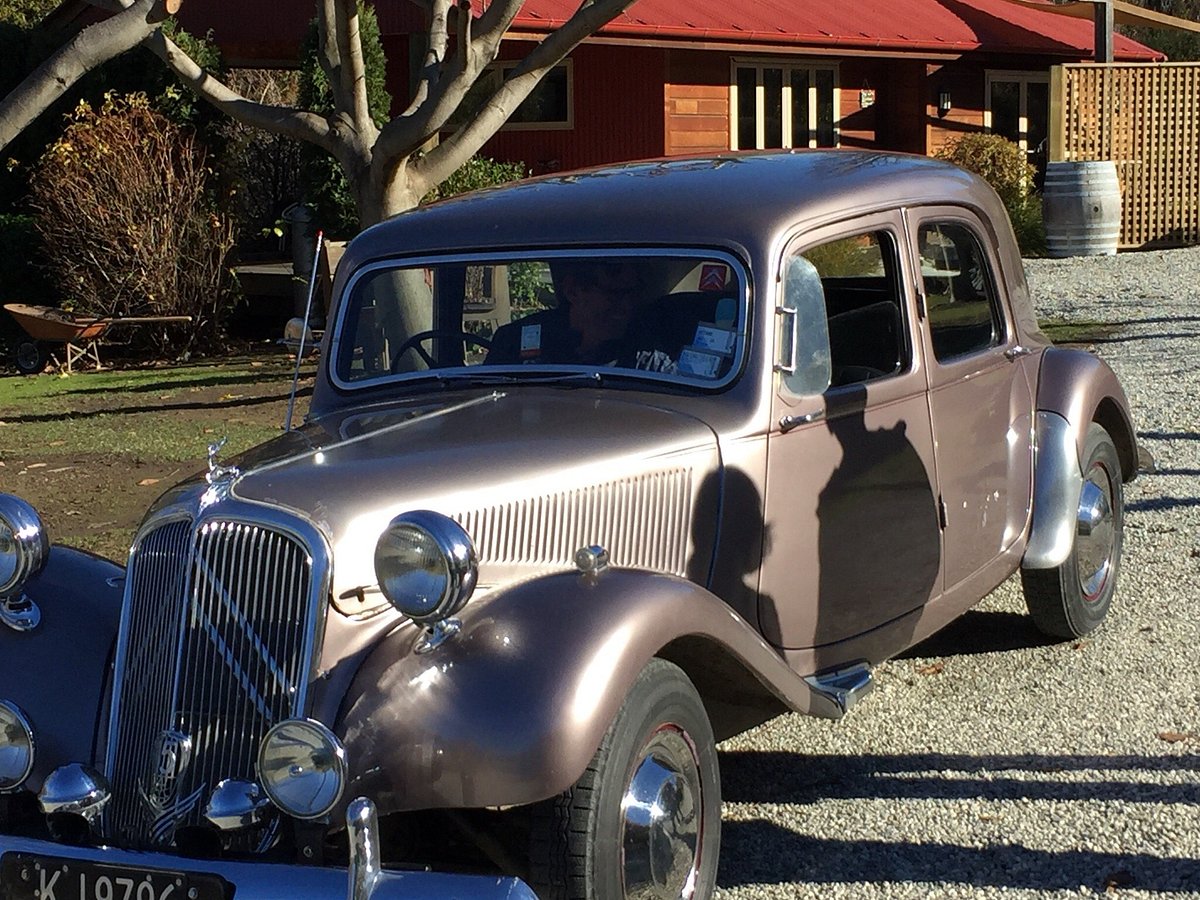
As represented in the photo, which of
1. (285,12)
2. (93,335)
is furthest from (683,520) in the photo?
(285,12)

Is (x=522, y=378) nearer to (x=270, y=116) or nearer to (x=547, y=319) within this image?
(x=547, y=319)

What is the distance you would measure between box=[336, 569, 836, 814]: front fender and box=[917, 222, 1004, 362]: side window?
2.05 m

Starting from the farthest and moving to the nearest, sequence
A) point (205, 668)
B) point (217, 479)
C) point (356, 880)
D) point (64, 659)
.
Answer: point (64, 659), point (217, 479), point (205, 668), point (356, 880)

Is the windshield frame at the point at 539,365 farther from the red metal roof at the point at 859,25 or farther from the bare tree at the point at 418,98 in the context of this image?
the red metal roof at the point at 859,25

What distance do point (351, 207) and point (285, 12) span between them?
601cm

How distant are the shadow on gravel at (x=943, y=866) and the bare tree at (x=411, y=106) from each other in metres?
6.52

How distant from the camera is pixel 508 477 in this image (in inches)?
147

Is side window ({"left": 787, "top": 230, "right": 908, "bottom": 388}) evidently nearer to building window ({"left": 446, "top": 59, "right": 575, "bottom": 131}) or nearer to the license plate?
the license plate

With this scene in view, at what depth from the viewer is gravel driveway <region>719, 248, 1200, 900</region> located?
4.05 metres

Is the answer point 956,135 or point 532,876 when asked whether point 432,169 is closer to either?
point 532,876

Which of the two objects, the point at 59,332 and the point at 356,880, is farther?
the point at 59,332

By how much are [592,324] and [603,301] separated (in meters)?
0.07

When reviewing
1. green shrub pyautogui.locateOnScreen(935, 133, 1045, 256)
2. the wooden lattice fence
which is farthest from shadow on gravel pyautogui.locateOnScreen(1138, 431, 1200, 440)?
green shrub pyautogui.locateOnScreen(935, 133, 1045, 256)

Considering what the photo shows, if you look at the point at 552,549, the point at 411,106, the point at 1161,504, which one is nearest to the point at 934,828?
the point at 552,549
